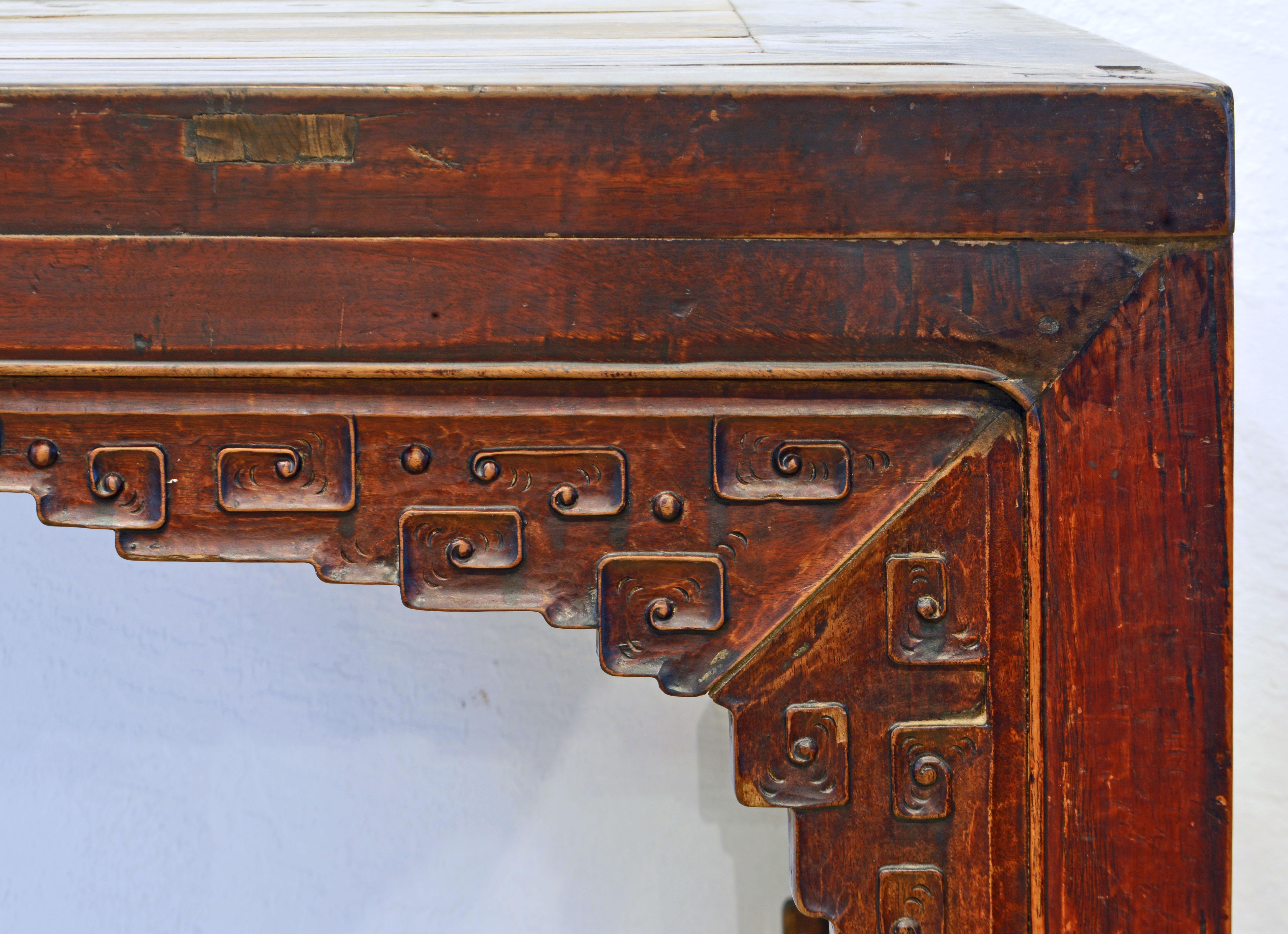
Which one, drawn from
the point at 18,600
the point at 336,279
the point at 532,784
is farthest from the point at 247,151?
the point at 18,600

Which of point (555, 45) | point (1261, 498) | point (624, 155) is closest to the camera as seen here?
point (624, 155)

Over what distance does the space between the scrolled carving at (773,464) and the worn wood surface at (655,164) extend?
0.25ft

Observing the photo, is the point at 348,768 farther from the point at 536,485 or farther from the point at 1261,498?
the point at 1261,498

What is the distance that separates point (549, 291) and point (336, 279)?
8 centimetres

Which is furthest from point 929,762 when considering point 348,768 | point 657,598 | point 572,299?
point 348,768

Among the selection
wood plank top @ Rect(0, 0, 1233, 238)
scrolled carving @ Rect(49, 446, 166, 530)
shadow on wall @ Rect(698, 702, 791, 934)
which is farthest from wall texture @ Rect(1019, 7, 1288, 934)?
scrolled carving @ Rect(49, 446, 166, 530)

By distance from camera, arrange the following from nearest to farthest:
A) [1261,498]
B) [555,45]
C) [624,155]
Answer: [624,155] → [555,45] → [1261,498]

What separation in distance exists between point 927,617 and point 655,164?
20 cm

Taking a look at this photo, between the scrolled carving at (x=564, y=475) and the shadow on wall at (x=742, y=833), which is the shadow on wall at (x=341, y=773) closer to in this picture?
the shadow on wall at (x=742, y=833)

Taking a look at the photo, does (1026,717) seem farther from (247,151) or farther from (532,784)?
(532,784)

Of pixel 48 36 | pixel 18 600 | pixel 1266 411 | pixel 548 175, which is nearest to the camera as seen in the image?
pixel 548 175

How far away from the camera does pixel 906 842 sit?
1.15 feet

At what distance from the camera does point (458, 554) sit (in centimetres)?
34

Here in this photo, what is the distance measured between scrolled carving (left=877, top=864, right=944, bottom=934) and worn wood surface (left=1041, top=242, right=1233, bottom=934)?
0.04 m
